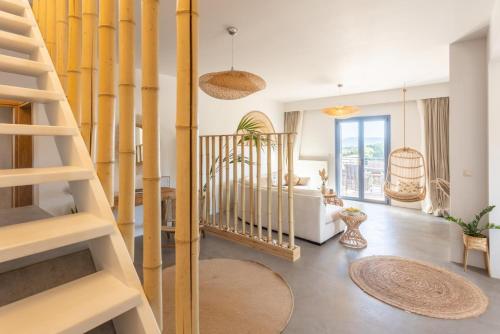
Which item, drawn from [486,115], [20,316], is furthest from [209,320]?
[486,115]

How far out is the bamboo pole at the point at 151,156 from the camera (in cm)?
79

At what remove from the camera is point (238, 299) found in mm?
2281

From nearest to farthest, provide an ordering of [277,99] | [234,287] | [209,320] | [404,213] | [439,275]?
[209,320] → [234,287] → [439,275] → [404,213] → [277,99]

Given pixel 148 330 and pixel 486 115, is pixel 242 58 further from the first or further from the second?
pixel 148 330

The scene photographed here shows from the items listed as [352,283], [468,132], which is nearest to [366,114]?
[468,132]

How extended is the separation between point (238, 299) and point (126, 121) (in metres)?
2.01

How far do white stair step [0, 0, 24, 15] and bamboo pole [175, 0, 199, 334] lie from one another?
144 cm

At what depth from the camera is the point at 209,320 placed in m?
2.00

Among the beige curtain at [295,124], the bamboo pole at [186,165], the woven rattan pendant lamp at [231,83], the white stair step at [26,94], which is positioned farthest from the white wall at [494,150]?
the beige curtain at [295,124]

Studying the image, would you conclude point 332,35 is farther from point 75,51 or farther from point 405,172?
point 405,172

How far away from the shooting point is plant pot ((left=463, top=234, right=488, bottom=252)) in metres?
2.62

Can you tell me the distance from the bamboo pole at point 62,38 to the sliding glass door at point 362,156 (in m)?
6.31

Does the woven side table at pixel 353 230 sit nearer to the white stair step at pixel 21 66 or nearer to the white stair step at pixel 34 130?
the white stair step at pixel 34 130

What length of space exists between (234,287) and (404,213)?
439cm
